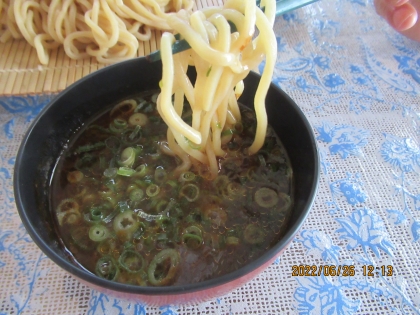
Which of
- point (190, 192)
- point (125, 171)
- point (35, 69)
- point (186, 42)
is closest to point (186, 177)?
point (190, 192)

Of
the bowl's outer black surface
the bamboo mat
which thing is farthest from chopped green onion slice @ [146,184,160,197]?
the bamboo mat

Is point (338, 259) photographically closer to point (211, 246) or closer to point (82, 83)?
point (211, 246)

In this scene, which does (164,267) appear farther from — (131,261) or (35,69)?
(35,69)

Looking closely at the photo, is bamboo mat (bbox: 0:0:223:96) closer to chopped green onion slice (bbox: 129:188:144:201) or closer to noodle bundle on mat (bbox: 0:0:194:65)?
noodle bundle on mat (bbox: 0:0:194:65)

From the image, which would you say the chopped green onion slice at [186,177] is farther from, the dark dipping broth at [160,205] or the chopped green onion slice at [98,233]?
the chopped green onion slice at [98,233]

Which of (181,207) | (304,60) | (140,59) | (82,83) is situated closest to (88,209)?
(181,207)
